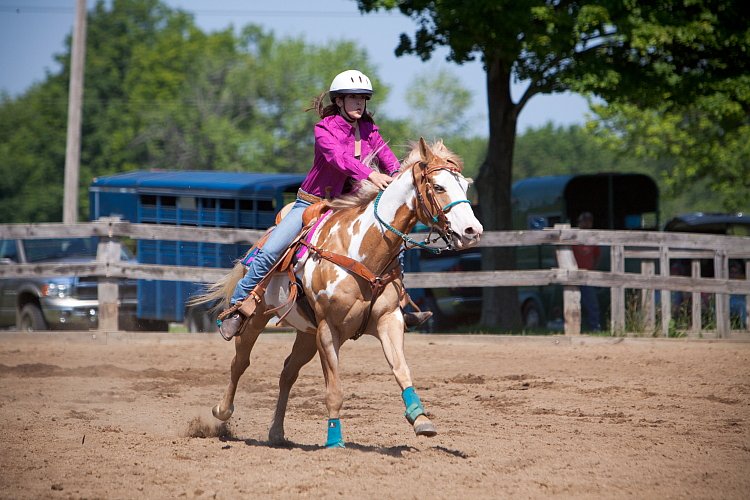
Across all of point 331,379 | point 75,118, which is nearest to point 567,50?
point 331,379

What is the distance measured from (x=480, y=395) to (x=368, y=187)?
3.37 metres

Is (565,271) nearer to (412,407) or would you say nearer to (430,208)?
(430,208)

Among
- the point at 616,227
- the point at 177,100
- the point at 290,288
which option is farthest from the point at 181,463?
the point at 177,100

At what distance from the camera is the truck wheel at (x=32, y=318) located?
1744cm

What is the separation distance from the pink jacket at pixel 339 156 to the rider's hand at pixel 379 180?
0.04 m

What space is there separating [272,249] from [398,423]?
2.02 metres

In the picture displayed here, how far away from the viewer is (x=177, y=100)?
7394 centimetres

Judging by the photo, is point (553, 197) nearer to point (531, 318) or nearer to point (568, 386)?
point (531, 318)

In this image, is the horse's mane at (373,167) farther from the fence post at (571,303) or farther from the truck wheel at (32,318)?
the truck wheel at (32,318)

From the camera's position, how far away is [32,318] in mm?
17453

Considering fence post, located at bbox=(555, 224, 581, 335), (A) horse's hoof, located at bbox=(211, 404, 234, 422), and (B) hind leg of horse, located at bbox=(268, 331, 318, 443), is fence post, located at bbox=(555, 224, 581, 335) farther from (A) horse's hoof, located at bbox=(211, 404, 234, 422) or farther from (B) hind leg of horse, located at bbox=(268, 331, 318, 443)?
(A) horse's hoof, located at bbox=(211, 404, 234, 422)

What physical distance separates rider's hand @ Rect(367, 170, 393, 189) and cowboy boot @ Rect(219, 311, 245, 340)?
1.54 meters

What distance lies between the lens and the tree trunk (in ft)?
60.1

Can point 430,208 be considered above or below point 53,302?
above
